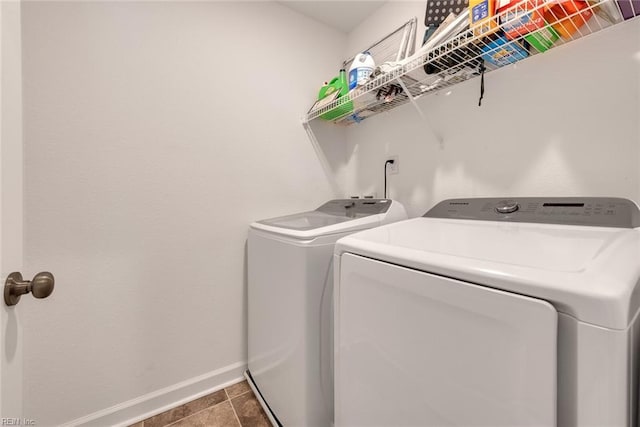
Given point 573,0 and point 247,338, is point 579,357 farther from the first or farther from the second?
point 247,338

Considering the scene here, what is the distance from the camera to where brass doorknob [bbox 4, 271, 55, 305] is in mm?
537

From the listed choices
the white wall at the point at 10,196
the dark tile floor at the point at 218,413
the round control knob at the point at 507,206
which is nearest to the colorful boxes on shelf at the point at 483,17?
the round control knob at the point at 507,206

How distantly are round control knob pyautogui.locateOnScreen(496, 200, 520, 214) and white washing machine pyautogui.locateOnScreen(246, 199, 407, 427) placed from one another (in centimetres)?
46

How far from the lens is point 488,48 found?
1.00 meters

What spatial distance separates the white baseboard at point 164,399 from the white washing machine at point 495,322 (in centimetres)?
102

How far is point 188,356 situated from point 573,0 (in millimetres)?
2266

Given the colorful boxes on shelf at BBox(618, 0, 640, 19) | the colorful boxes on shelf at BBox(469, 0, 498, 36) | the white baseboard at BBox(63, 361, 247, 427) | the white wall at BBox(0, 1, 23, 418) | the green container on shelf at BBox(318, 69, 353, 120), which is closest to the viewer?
the white wall at BBox(0, 1, 23, 418)

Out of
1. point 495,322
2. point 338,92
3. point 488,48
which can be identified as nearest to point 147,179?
point 338,92

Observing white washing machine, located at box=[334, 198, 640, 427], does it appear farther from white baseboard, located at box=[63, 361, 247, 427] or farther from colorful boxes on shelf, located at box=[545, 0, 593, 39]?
white baseboard, located at box=[63, 361, 247, 427]

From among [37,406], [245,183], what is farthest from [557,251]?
[37,406]

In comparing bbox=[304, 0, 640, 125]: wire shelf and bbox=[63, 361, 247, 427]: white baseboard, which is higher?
bbox=[304, 0, 640, 125]: wire shelf

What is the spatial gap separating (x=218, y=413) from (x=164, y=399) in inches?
12.5

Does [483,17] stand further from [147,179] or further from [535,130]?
[147,179]

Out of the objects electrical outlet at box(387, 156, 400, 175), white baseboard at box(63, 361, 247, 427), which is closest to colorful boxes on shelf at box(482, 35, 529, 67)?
electrical outlet at box(387, 156, 400, 175)
